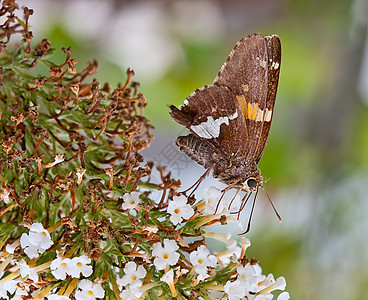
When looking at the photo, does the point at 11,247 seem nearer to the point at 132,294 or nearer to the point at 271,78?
the point at 132,294

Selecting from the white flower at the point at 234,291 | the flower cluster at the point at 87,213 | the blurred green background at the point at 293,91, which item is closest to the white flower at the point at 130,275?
the flower cluster at the point at 87,213

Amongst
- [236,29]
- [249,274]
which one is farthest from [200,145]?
[236,29]

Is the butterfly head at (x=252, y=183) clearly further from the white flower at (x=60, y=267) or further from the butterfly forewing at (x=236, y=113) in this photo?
the white flower at (x=60, y=267)

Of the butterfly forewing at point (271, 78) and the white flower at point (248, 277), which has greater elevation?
the butterfly forewing at point (271, 78)

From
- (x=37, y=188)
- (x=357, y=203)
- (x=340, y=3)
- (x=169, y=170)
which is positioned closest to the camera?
(x=37, y=188)

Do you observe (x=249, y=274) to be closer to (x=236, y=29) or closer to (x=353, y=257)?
(x=353, y=257)

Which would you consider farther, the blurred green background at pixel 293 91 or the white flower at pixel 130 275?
the blurred green background at pixel 293 91

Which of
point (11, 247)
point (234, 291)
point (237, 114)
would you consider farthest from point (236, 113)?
point (11, 247)
